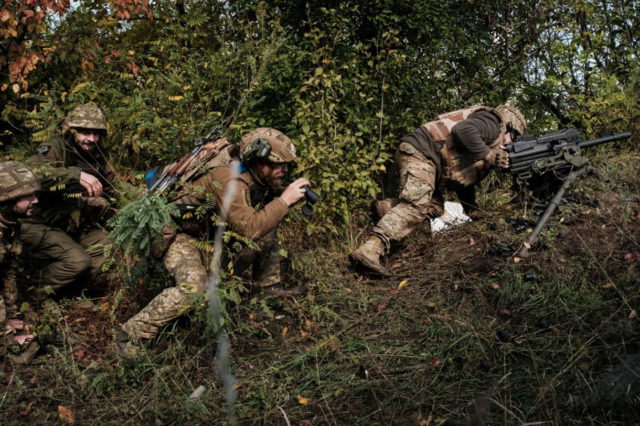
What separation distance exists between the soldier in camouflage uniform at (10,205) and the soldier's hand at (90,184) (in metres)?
0.43

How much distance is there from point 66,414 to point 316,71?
354 cm

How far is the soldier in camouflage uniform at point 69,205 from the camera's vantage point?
4938 mm

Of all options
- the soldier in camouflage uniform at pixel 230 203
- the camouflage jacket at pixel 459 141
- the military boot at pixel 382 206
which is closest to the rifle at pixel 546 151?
the camouflage jacket at pixel 459 141

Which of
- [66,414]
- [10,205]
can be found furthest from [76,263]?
[66,414]

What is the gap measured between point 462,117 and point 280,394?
11.2ft

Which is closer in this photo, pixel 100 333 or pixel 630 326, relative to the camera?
pixel 630 326

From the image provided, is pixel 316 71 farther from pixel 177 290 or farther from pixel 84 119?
pixel 177 290

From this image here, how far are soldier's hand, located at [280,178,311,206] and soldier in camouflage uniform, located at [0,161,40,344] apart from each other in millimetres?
1948

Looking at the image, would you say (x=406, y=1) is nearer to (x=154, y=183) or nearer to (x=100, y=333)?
(x=154, y=183)

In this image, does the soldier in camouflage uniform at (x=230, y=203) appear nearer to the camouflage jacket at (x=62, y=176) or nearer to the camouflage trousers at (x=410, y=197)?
the camouflage jacket at (x=62, y=176)

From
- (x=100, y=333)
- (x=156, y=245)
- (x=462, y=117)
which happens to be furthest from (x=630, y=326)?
(x=100, y=333)

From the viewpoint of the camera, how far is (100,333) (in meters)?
4.68

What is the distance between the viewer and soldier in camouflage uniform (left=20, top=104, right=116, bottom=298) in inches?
194

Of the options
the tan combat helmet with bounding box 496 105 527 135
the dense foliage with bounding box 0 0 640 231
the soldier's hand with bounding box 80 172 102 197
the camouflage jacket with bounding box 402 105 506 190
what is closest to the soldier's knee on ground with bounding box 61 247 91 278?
the soldier's hand with bounding box 80 172 102 197
